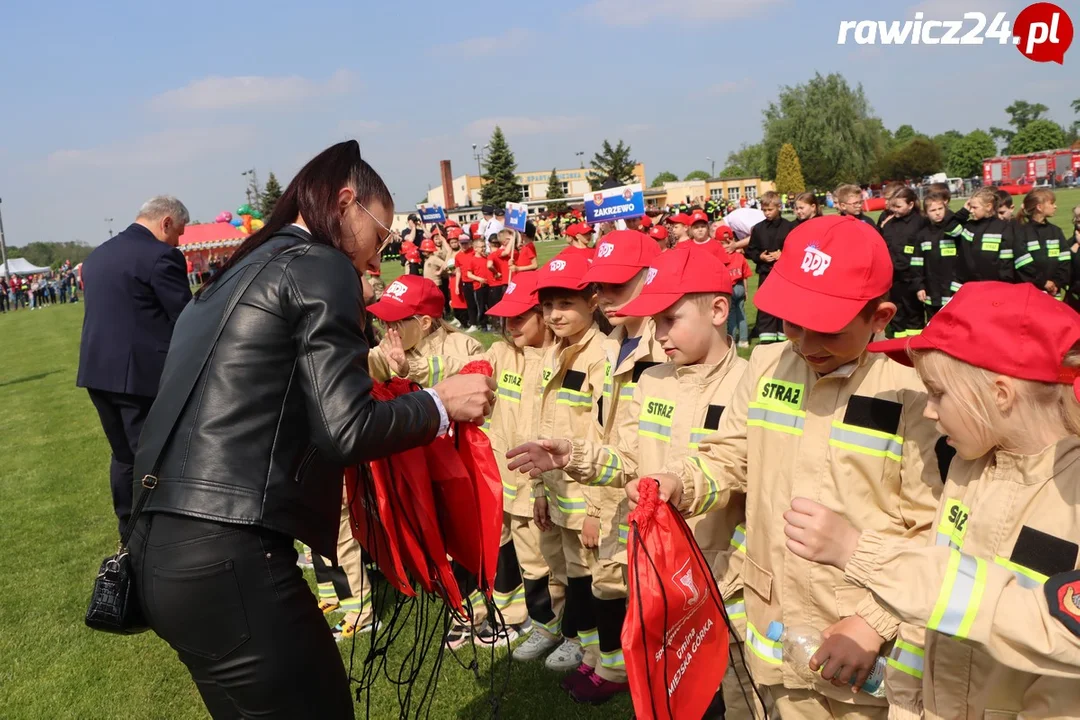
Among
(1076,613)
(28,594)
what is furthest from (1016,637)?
(28,594)

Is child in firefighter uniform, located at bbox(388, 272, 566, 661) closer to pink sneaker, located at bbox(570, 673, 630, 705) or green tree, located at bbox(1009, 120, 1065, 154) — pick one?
pink sneaker, located at bbox(570, 673, 630, 705)

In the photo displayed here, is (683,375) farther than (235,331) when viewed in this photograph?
Yes

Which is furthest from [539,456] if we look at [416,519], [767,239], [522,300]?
[767,239]

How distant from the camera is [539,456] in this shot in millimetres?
2727

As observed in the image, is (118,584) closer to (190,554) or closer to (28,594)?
(190,554)

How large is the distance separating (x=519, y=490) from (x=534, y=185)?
11420cm

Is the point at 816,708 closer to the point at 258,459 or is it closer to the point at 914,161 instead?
the point at 258,459

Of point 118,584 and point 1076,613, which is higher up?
point 1076,613

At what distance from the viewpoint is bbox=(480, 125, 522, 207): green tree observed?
3243 inches

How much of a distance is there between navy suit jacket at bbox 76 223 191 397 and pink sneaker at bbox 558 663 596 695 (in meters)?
3.30

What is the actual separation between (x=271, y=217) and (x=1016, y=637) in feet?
6.97

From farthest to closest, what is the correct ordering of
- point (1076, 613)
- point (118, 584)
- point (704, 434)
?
point (704, 434), point (118, 584), point (1076, 613)

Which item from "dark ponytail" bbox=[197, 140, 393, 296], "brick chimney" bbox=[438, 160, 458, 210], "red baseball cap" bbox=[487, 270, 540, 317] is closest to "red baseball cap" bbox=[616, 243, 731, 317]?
"dark ponytail" bbox=[197, 140, 393, 296]

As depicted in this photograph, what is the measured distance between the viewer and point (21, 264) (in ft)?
244
